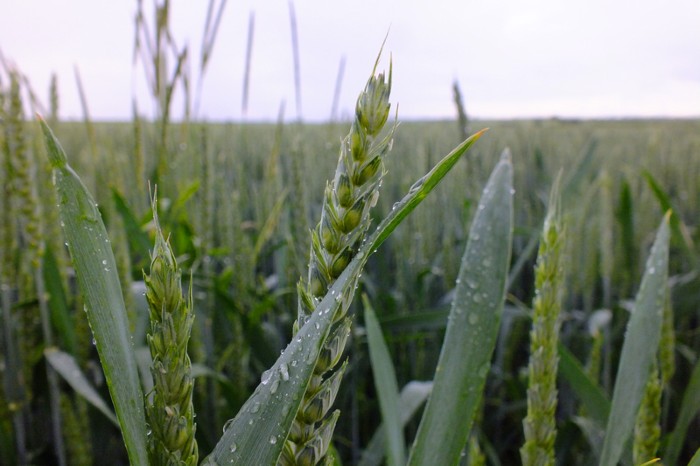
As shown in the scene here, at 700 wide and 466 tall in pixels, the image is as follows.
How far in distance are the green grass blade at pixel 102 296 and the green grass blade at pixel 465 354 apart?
18 cm

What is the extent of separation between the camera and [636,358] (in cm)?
45

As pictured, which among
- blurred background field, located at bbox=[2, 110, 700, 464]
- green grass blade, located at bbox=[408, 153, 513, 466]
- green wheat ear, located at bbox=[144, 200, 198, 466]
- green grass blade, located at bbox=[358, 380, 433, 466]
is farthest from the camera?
blurred background field, located at bbox=[2, 110, 700, 464]

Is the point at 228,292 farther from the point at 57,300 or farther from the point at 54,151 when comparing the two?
the point at 54,151

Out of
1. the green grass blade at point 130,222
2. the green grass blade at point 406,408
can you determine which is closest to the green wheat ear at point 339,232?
the green grass blade at point 406,408

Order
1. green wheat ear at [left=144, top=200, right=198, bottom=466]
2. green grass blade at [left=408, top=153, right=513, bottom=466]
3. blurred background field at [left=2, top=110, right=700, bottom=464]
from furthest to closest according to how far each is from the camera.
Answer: blurred background field at [left=2, top=110, right=700, bottom=464]
green grass blade at [left=408, top=153, right=513, bottom=466]
green wheat ear at [left=144, top=200, right=198, bottom=466]

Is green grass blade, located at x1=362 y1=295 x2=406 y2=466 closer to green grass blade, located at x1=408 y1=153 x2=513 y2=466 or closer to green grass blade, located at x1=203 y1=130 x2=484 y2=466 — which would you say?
green grass blade, located at x1=408 y1=153 x2=513 y2=466

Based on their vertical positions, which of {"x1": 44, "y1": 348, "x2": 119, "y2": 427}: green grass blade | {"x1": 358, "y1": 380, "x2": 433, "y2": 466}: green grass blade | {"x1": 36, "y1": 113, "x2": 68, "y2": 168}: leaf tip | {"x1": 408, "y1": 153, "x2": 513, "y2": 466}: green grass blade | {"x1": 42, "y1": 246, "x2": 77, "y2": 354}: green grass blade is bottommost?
{"x1": 358, "y1": 380, "x2": 433, "y2": 466}: green grass blade

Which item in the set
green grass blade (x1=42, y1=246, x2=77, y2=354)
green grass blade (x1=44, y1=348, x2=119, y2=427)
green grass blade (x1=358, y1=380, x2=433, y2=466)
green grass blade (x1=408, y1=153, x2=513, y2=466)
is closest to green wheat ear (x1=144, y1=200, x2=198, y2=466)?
green grass blade (x1=408, y1=153, x2=513, y2=466)

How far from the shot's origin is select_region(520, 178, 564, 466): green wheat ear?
1.25 ft

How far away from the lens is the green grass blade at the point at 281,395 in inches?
9.5

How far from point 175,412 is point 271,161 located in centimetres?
99

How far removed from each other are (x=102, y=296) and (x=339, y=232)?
117mm

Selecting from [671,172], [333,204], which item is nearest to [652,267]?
[333,204]

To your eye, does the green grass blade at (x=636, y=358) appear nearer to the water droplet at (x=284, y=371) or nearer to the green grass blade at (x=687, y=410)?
the green grass blade at (x=687, y=410)
